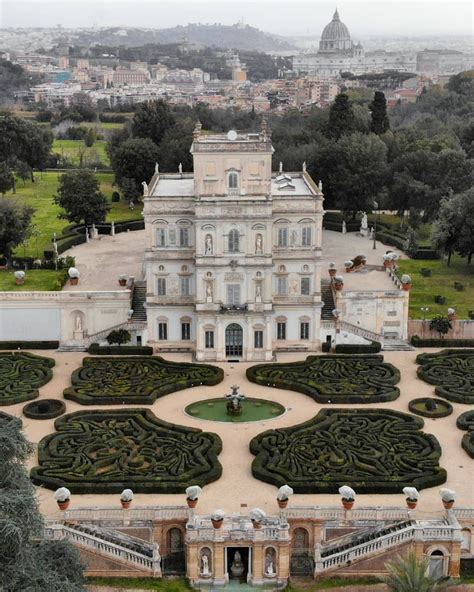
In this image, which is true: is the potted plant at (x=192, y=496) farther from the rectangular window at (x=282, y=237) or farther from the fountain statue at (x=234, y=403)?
the rectangular window at (x=282, y=237)

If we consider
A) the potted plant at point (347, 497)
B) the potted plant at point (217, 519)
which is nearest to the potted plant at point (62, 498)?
the potted plant at point (217, 519)

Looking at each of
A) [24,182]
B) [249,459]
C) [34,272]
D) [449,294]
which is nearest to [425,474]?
[249,459]

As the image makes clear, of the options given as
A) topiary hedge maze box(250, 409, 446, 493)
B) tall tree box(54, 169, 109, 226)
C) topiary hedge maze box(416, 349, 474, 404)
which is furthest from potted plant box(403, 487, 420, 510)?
tall tree box(54, 169, 109, 226)

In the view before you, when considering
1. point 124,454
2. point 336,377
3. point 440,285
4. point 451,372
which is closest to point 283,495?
point 124,454

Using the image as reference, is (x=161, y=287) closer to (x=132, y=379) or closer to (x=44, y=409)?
(x=132, y=379)

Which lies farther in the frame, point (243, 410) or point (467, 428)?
point (243, 410)

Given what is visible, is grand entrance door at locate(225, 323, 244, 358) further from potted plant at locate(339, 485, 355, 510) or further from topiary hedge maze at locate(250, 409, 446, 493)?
potted plant at locate(339, 485, 355, 510)
